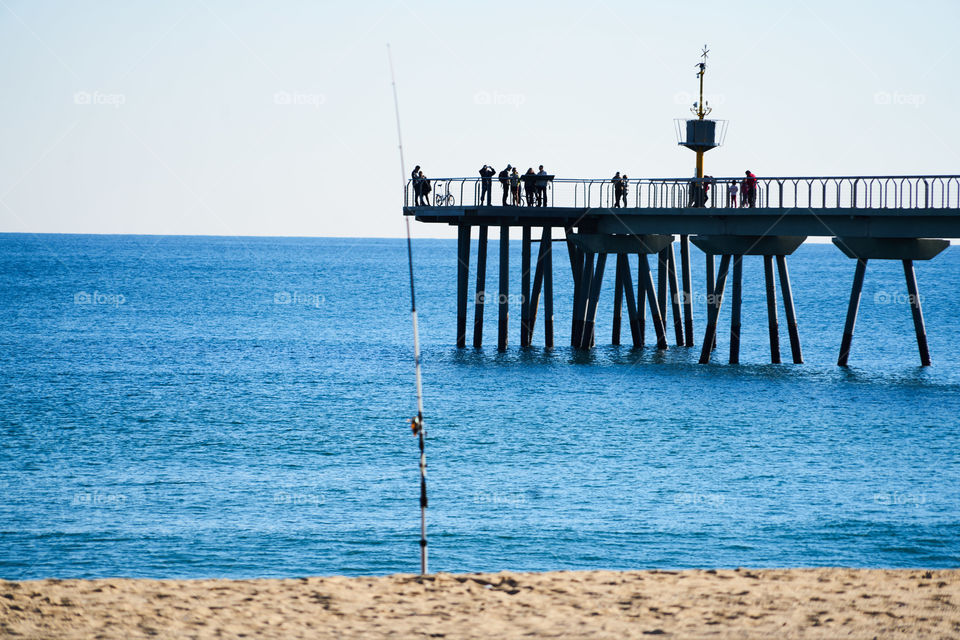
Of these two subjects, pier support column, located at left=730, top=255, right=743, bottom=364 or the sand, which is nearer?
the sand

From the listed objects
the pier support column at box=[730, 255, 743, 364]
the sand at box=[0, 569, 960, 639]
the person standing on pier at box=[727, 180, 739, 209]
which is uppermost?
the person standing on pier at box=[727, 180, 739, 209]

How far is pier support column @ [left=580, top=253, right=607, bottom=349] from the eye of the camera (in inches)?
1849

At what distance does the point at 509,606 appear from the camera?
13.6 meters

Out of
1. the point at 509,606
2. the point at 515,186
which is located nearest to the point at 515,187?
the point at 515,186

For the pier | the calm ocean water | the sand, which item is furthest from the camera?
the pier

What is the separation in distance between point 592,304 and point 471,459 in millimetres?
19923

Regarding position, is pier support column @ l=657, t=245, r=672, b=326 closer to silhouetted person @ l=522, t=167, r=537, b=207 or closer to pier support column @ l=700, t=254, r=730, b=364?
pier support column @ l=700, t=254, r=730, b=364

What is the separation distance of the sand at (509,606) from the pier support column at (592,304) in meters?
31.9

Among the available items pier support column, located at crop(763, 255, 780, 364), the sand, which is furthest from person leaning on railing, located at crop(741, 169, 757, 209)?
the sand

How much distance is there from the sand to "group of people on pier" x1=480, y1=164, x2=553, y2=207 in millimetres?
31670

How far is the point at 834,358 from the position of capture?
171 feet

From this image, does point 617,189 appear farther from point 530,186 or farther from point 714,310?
point 714,310

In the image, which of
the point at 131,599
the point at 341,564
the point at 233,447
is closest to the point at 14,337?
the point at 233,447

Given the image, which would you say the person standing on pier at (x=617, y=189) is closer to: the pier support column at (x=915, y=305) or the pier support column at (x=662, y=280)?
the pier support column at (x=662, y=280)
